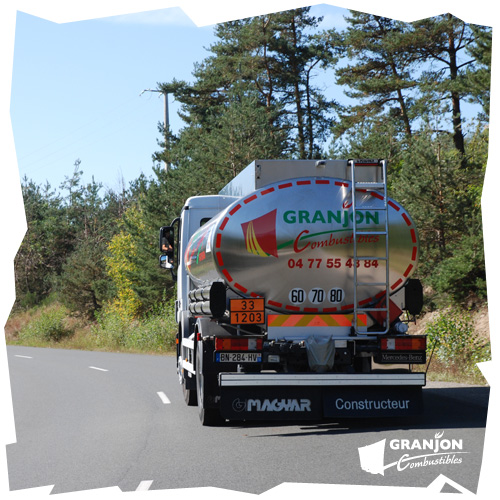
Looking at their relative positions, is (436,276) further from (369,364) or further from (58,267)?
(58,267)

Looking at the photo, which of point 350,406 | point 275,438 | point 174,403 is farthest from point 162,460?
point 174,403

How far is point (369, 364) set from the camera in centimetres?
954

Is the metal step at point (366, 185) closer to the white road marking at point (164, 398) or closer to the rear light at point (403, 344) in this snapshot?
the rear light at point (403, 344)

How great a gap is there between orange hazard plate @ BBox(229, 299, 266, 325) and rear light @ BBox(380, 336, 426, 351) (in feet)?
4.94

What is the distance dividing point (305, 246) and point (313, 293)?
59cm

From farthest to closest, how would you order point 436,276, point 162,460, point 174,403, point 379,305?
1. point 436,276
2. point 174,403
3. point 379,305
4. point 162,460

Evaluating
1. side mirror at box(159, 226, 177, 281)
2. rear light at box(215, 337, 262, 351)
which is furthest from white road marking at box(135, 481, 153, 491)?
side mirror at box(159, 226, 177, 281)

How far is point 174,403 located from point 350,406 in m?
4.47

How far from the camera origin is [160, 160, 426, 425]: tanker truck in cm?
895

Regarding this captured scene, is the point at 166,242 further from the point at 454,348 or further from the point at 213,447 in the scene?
the point at 454,348

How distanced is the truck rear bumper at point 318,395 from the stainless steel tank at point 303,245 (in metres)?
0.88

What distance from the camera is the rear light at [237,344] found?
9.14m

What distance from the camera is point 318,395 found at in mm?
9008

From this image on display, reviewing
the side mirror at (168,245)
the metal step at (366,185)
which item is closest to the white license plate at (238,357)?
the metal step at (366,185)
